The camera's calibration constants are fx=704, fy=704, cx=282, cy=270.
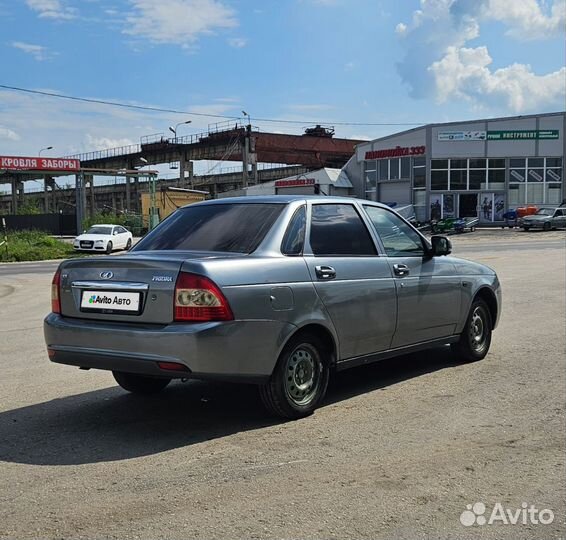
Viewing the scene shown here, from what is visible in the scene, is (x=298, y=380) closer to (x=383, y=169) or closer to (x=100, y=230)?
(x=100, y=230)

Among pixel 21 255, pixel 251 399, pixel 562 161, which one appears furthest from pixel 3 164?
pixel 251 399

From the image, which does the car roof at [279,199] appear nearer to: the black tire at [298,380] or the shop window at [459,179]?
the black tire at [298,380]

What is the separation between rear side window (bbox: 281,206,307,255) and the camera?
5409mm

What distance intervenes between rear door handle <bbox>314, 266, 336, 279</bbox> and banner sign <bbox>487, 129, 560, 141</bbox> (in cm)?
5349

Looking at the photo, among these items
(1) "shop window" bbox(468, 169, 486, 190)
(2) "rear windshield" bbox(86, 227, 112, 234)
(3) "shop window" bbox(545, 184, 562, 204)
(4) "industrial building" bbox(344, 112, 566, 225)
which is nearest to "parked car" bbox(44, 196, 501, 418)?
(2) "rear windshield" bbox(86, 227, 112, 234)

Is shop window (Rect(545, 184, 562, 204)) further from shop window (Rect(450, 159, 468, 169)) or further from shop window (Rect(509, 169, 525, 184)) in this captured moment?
shop window (Rect(450, 159, 468, 169))

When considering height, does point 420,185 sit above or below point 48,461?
above

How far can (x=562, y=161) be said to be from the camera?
182ft

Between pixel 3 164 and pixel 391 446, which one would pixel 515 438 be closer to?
pixel 391 446

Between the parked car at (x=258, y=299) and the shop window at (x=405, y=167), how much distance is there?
52817mm

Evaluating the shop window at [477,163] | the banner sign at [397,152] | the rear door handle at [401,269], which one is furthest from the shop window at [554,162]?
the rear door handle at [401,269]

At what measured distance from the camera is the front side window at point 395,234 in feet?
21.0

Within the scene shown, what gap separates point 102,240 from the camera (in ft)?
113

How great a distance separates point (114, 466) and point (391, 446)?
184cm
